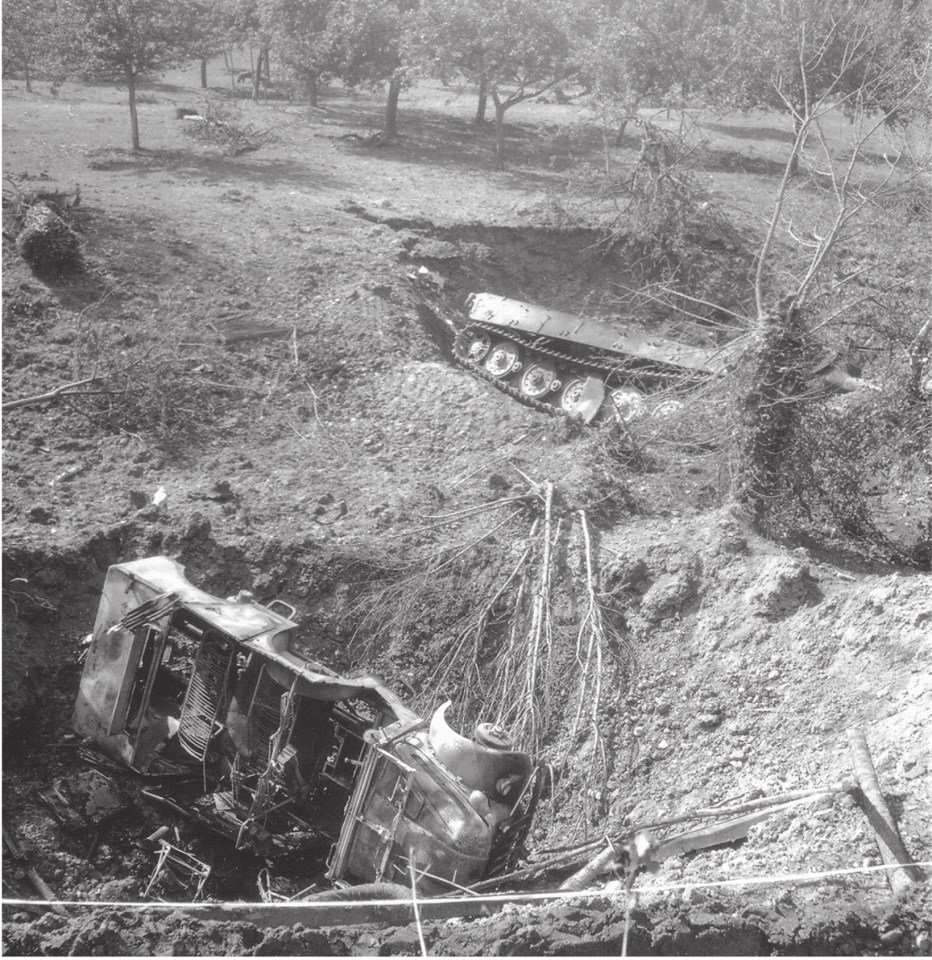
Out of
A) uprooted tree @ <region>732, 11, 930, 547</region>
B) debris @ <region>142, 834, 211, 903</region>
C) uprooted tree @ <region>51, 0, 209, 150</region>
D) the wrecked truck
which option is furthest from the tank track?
uprooted tree @ <region>51, 0, 209, 150</region>

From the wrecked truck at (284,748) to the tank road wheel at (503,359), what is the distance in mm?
8412

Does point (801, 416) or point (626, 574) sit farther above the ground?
point (801, 416)

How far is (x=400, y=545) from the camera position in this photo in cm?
909

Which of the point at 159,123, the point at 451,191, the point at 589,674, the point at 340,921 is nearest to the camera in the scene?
the point at 340,921

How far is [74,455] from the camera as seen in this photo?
10594mm

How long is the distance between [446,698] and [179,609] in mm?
2425

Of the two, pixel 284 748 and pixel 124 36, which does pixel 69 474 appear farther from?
pixel 124 36

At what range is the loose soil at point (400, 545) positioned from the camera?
527cm

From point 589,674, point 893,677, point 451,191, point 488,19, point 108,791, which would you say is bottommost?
point 108,791

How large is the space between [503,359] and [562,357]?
1.09 meters

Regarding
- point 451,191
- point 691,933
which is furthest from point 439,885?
point 451,191

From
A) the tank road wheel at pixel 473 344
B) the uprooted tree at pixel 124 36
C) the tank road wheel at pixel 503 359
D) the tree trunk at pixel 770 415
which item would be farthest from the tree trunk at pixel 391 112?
the tree trunk at pixel 770 415

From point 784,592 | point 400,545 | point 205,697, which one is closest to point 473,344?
point 400,545

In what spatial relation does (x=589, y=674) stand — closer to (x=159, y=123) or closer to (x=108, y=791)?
(x=108, y=791)
